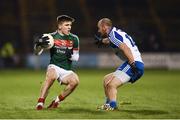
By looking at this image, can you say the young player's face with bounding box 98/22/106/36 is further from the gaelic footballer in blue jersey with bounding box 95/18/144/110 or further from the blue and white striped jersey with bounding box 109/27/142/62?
the blue and white striped jersey with bounding box 109/27/142/62

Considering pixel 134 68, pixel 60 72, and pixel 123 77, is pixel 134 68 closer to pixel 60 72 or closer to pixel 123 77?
pixel 123 77

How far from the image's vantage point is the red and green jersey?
1095cm

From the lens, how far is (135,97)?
1400cm

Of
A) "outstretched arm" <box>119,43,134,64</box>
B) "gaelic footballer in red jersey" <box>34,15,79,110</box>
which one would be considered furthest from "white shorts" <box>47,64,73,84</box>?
"outstretched arm" <box>119,43,134,64</box>

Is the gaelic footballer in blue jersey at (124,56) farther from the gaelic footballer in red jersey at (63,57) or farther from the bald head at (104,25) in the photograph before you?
the gaelic footballer in red jersey at (63,57)

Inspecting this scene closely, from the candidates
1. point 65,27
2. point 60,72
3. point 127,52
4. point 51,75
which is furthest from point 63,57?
point 127,52

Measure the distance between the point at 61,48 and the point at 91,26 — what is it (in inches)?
1124

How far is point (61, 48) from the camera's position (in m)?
11.0

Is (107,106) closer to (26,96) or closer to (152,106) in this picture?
(152,106)

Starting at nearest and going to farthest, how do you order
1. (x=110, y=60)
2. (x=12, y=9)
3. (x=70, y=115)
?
(x=70, y=115) < (x=110, y=60) < (x=12, y=9)

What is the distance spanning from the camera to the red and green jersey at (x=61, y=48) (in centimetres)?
1095

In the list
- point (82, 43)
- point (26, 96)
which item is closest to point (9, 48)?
point (82, 43)

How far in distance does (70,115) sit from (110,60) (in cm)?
2270

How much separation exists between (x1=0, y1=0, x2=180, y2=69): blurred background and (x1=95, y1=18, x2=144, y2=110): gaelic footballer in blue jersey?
20769 millimetres
